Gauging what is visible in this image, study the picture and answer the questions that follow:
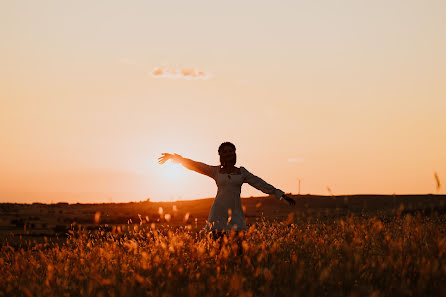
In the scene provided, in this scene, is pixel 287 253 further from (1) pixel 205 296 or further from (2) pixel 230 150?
(1) pixel 205 296

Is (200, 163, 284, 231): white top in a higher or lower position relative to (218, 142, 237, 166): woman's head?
lower

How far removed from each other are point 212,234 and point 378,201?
36.4 m

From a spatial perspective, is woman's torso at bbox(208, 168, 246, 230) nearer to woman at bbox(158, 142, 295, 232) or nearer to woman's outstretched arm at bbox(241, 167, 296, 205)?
woman at bbox(158, 142, 295, 232)

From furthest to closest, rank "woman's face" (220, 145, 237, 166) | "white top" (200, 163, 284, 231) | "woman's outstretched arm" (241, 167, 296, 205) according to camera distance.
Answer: "woman's outstretched arm" (241, 167, 296, 205)
"woman's face" (220, 145, 237, 166)
"white top" (200, 163, 284, 231)

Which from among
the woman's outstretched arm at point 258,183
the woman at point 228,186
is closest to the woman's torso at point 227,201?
the woman at point 228,186

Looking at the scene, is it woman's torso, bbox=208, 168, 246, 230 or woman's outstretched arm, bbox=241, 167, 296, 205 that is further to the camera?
woman's outstretched arm, bbox=241, 167, 296, 205

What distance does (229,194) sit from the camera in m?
7.43

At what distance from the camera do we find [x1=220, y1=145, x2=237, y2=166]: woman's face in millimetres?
7414

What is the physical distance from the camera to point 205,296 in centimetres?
424

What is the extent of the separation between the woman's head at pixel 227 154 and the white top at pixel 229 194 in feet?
0.60

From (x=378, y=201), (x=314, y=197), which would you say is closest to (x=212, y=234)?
(x=378, y=201)

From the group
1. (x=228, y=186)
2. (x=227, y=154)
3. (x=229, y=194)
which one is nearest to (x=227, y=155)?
(x=227, y=154)

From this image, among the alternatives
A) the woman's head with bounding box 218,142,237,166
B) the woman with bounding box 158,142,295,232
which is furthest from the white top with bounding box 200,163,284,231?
the woman's head with bounding box 218,142,237,166

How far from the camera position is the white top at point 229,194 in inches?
287
